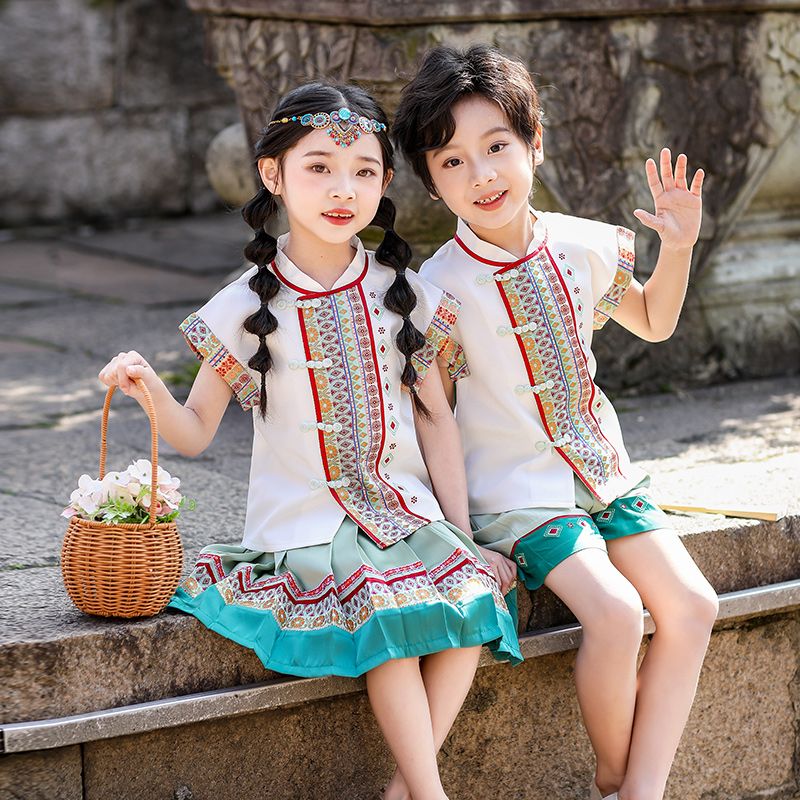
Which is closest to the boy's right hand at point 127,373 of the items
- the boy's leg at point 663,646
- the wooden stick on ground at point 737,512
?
the boy's leg at point 663,646

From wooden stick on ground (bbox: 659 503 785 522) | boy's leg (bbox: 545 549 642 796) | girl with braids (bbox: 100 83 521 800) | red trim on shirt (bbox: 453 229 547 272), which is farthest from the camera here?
wooden stick on ground (bbox: 659 503 785 522)

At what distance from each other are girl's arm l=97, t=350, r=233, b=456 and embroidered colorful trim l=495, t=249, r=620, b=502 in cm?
57

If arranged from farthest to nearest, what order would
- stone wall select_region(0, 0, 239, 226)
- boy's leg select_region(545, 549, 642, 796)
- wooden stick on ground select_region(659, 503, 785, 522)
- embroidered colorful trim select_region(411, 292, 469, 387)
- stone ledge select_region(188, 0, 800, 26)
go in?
stone wall select_region(0, 0, 239, 226) → stone ledge select_region(188, 0, 800, 26) → wooden stick on ground select_region(659, 503, 785, 522) → embroidered colorful trim select_region(411, 292, 469, 387) → boy's leg select_region(545, 549, 642, 796)

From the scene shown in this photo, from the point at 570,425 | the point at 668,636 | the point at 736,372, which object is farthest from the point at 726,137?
the point at 668,636

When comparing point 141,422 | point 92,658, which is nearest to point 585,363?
point 92,658

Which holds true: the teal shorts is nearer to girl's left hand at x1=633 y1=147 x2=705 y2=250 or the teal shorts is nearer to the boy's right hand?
girl's left hand at x1=633 y1=147 x2=705 y2=250

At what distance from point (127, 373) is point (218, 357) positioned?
20 cm

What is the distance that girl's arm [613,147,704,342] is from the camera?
8.94 ft

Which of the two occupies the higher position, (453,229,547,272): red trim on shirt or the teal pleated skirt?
(453,229,547,272): red trim on shirt

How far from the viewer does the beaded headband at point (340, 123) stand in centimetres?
250

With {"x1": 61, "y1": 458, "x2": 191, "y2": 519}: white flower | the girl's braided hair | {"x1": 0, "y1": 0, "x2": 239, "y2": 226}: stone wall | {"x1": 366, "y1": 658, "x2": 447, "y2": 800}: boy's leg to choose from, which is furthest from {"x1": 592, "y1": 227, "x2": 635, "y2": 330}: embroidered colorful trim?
{"x1": 0, "y1": 0, "x2": 239, "y2": 226}: stone wall

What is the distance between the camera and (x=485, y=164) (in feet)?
8.62

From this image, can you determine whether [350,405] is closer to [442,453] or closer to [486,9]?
[442,453]

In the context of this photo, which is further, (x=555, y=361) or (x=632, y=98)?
(x=632, y=98)
